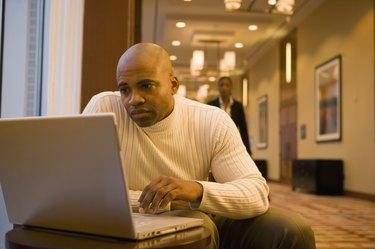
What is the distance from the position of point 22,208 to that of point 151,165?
0.43 m

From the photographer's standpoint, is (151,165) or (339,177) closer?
(151,165)

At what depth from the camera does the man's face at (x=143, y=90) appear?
4.11ft

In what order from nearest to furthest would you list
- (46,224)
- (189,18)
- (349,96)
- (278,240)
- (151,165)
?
(46,224) < (278,240) < (151,165) < (349,96) < (189,18)

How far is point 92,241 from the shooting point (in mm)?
968

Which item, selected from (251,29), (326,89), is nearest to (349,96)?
(326,89)

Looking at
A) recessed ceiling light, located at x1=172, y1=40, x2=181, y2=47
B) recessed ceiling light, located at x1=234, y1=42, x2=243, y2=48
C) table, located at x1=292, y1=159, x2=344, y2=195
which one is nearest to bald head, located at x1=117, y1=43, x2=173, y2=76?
table, located at x1=292, y1=159, x2=344, y2=195

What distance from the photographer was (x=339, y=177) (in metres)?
7.80

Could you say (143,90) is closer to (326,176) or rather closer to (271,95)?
(326,176)

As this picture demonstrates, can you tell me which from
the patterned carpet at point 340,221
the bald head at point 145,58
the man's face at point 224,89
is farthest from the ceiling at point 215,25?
the bald head at point 145,58

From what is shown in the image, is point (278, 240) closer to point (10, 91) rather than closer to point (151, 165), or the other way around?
point (151, 165)

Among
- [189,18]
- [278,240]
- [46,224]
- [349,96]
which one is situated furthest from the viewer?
[189,18]

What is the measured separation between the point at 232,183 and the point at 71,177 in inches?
19.0

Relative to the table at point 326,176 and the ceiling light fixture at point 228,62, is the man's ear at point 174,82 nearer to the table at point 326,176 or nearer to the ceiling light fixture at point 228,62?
the table at point 326,176

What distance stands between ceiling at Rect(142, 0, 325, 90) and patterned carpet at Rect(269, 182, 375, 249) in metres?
2.98
